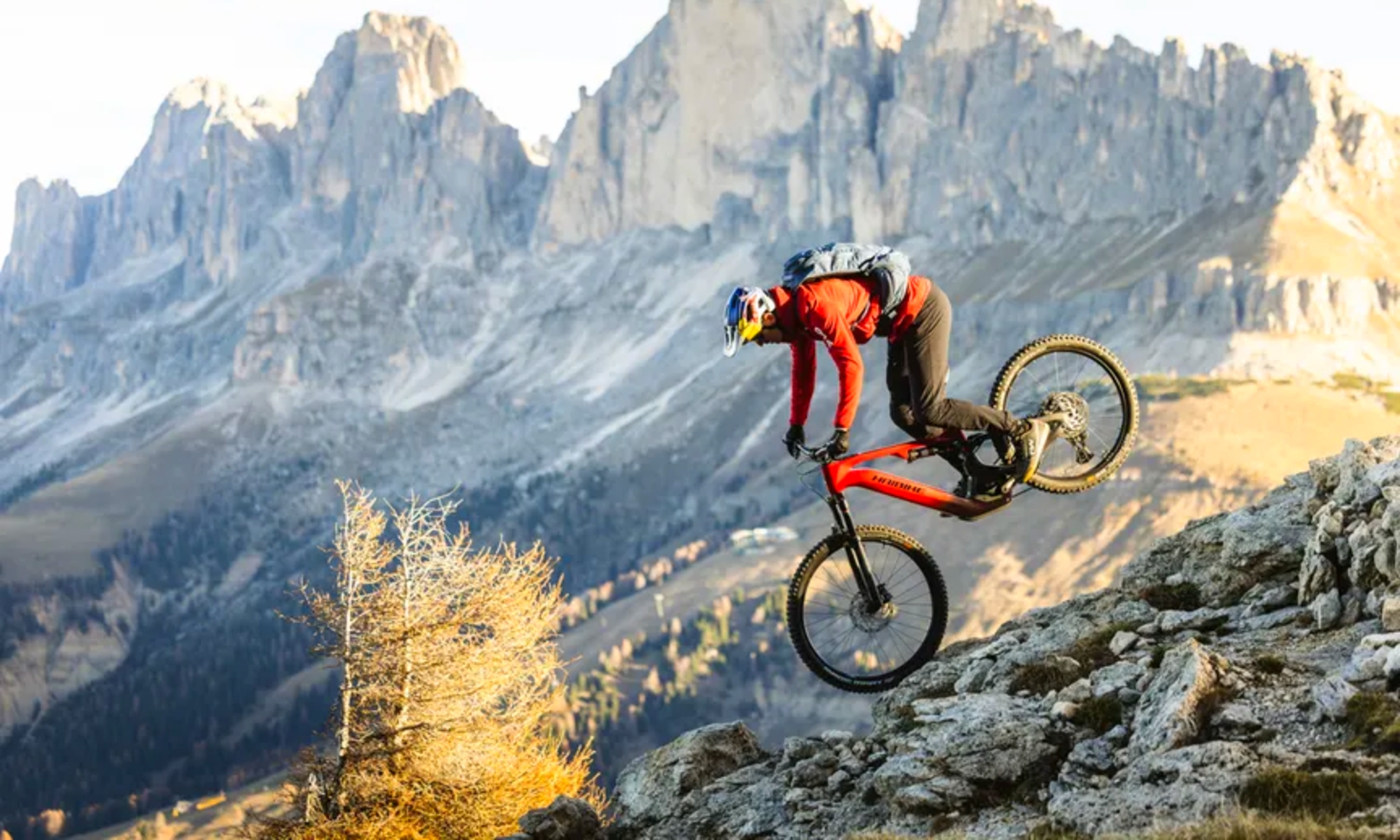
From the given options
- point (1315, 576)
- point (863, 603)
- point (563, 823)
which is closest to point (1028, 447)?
point (863, 603)

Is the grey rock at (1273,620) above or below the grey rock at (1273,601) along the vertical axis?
below

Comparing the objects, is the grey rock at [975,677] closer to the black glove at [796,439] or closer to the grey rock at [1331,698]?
the black glove at [796,439]

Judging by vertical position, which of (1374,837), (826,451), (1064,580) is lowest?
(1064,580)

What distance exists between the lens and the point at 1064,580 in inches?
7372

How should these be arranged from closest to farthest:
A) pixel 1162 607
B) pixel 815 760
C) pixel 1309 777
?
pixel 1309 777 < pixel 815 760 < pixel 1162 607

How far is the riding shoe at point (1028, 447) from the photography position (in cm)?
1622

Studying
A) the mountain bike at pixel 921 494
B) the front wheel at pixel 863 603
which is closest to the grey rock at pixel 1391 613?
the mountain bike at pixel 921 494

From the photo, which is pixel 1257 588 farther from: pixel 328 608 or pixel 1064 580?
pixel 1064 580

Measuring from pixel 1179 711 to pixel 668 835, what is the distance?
6963mm

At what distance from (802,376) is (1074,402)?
12.1 ft

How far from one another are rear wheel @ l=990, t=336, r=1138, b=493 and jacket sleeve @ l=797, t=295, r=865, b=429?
2.36 meters

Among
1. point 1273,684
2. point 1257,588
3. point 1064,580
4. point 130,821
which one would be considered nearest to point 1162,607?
point 1257,588

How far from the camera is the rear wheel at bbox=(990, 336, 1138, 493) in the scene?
17.1 meters

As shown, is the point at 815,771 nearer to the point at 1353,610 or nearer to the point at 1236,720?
the point at 1236,720
